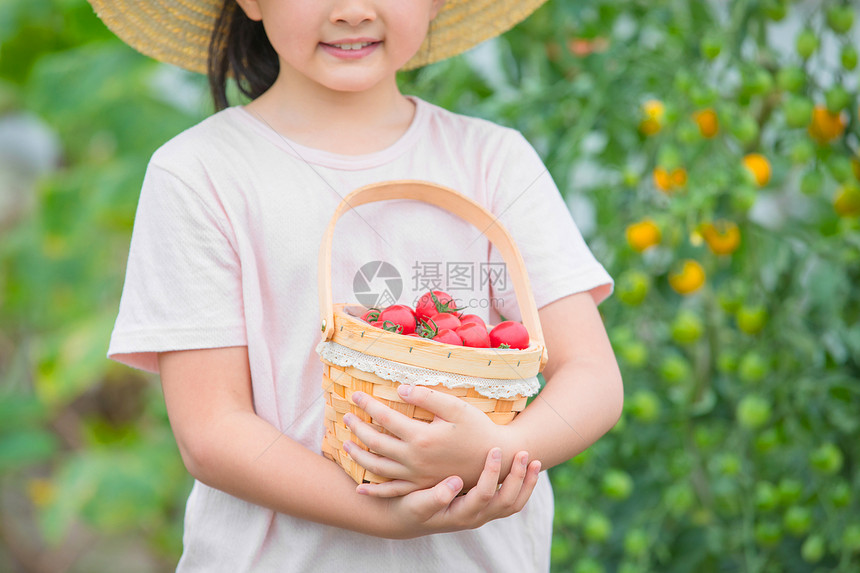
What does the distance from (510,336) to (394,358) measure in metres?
0.09

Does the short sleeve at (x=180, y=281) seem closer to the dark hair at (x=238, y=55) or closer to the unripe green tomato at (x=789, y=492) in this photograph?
the dark hair at (x=238, y=55)

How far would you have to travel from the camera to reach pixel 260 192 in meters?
0.74

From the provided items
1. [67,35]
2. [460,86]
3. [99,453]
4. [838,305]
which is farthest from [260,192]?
[67,35]

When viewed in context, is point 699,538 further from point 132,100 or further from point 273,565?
point 132,100

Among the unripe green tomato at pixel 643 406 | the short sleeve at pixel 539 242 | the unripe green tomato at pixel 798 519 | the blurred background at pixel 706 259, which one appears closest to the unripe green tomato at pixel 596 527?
the blurred background at pixel 706 259

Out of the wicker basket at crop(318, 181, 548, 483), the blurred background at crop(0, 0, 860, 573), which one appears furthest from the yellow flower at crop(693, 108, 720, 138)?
the wicker basket at crop(318, 181, 548, 483)

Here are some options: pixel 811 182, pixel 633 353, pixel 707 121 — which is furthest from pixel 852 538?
pixel 707 121

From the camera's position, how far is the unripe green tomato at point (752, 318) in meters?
1.20

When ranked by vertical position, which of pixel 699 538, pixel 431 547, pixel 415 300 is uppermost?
pixel 415 300

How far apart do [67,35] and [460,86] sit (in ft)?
4.45

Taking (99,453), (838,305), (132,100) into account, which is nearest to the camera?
(838,305)

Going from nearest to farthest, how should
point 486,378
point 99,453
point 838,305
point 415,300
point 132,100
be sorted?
point 486,378
point 415,300
point 838,305
point 132,100
point 99,453

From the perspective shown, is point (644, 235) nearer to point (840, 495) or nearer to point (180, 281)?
point (840, 495)

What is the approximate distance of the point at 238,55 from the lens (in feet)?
2.96
